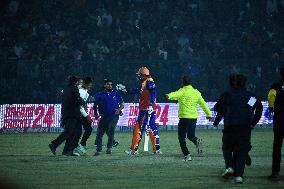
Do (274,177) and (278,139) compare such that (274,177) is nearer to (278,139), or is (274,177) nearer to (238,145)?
(278,139)

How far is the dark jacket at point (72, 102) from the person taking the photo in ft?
65.0

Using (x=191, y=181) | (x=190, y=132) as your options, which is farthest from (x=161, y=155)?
(x=191, y=181)

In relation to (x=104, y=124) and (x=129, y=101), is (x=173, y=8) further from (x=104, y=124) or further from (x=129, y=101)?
(x=104, y=124)

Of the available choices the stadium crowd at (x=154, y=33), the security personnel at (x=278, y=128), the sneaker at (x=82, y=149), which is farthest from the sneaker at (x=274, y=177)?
the stadium crowd at (x=154, y=33)

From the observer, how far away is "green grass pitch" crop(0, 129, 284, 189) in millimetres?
13070

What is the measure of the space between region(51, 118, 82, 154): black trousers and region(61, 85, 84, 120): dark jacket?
0.47ft

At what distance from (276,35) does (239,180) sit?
24207 mm

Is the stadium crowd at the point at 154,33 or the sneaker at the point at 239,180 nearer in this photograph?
the sneaker at the point at 239,180

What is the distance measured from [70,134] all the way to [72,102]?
82cm

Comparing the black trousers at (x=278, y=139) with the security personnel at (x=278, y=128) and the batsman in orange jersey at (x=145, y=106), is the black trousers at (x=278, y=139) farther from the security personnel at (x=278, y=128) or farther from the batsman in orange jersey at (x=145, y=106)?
the batsman in orange jersey at (x=145, y=106)

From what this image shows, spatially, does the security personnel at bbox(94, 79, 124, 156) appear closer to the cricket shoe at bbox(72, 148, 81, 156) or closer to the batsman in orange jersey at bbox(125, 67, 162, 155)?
the batsman in orange jersey at bbox(125, 67, 162, 155)

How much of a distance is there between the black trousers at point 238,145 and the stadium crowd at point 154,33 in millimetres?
18643

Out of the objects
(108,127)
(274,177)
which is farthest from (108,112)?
(274,177)

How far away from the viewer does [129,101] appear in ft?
106
